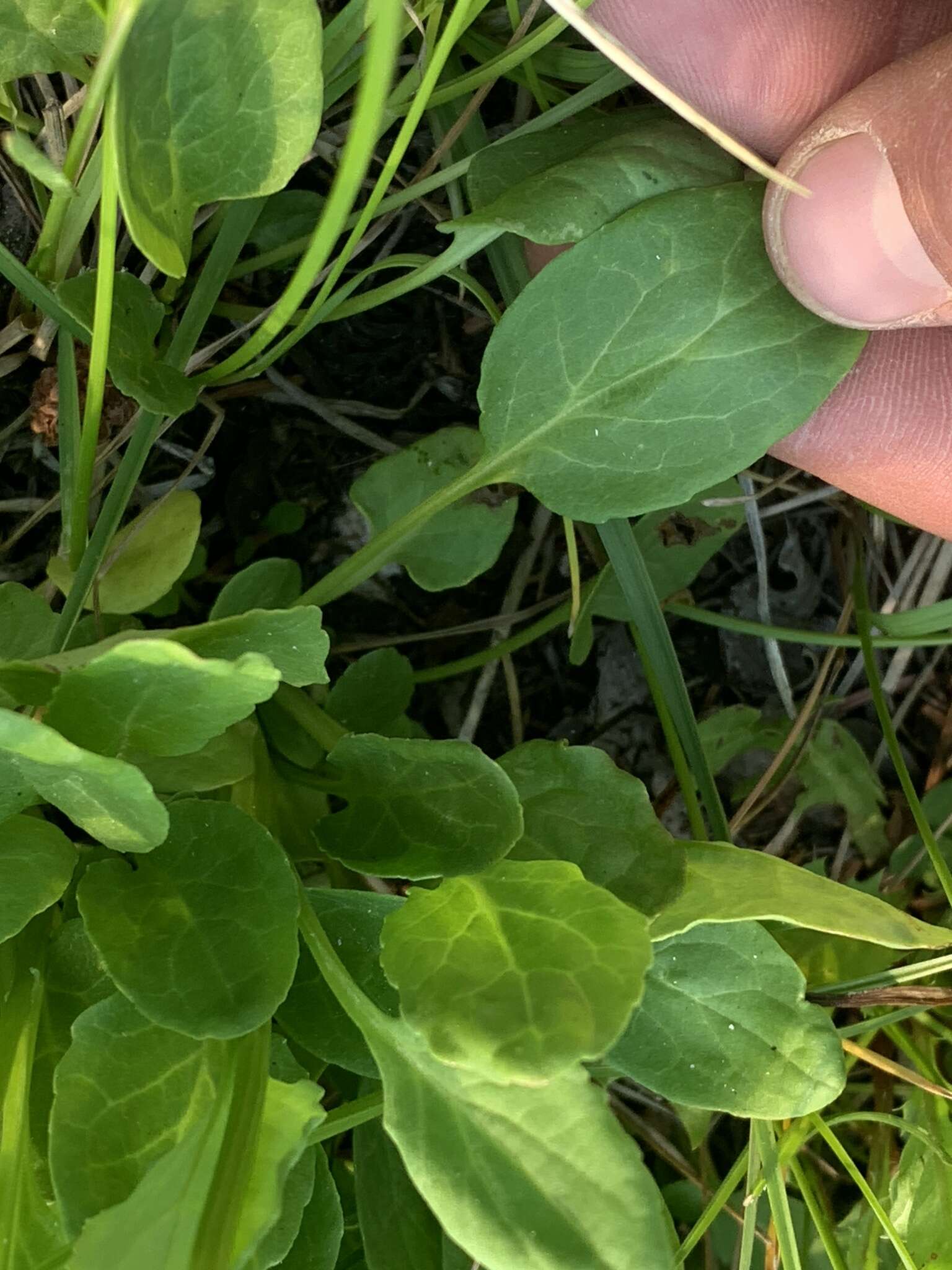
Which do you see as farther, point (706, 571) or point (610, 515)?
point (706, 571)

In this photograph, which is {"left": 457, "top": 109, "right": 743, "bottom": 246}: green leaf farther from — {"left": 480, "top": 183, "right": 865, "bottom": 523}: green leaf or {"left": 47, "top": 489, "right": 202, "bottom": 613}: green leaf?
{"left": 47, "top": 489, "right": 202, "bottom": 613}: green leaf

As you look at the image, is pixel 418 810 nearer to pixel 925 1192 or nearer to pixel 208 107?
pixel 208 107

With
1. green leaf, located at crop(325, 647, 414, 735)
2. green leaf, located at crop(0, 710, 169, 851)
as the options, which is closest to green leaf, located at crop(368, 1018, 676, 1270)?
green leaf, located at crop(0, 710, 169, 851)

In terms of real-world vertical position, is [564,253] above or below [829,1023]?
above

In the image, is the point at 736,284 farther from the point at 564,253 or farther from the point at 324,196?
the point at 324,196

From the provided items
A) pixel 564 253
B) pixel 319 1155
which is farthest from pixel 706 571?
pixel 319 1155

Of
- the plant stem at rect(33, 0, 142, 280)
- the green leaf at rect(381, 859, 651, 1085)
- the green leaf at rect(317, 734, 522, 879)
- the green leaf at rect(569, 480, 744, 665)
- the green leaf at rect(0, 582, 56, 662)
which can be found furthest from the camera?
the green leaf at rect(569, 480, 744, 665)

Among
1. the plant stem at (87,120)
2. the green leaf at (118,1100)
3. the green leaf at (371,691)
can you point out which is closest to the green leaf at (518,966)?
the green leaf at (118,1100)
